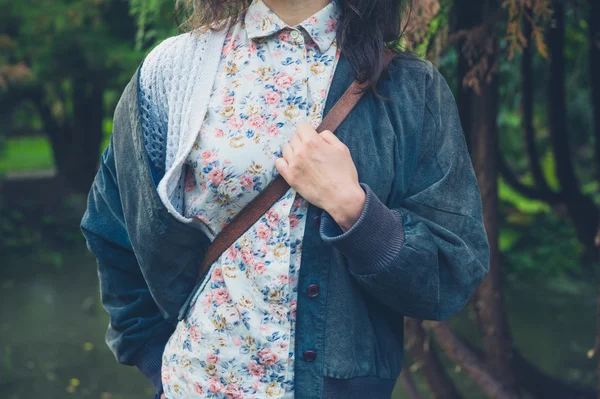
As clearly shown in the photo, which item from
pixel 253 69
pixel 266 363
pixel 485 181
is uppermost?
pixel 253 69

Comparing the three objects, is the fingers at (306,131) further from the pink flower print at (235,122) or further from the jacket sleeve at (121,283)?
the jacket sleeve at (121,283)

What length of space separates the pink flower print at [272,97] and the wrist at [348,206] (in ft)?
0.90

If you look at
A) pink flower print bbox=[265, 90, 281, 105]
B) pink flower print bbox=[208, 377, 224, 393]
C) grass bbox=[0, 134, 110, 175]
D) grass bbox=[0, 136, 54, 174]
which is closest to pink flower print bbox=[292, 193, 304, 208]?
pink flower print bbox=[265, 90, 281, 105]

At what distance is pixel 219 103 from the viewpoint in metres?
1.73

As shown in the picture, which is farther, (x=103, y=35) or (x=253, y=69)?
(x=103, y=35)

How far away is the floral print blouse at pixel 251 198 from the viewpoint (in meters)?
1.67

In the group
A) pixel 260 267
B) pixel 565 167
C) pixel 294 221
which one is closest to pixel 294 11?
pixel 294 221

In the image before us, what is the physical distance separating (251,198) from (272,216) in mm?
A: 72

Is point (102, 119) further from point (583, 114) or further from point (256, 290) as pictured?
point (256, 290)

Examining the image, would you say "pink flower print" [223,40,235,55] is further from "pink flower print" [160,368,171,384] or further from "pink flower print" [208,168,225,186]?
"pink flower print" [160,368,171,384]

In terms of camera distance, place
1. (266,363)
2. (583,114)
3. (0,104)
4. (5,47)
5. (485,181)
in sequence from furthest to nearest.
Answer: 1. (0,104)
2. (583,114)
3. (5,47)
4. (485,181)
5. (266,363)

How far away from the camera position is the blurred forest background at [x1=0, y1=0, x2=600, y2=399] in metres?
3.27

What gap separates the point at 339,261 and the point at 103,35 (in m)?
7.63

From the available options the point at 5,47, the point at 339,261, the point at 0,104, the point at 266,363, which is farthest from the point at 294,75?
the point at 0,104
